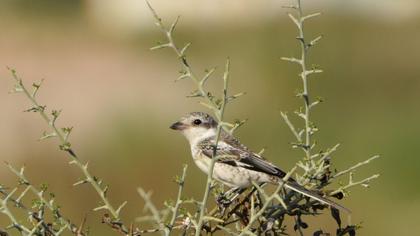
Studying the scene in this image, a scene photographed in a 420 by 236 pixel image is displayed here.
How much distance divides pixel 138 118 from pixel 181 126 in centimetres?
687

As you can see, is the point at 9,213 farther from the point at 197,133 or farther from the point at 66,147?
→ the point at 197,133

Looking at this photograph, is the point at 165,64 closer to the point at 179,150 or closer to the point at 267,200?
the point at 179,150

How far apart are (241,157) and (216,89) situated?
994 centimetres

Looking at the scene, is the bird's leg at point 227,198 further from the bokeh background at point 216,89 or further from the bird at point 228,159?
the bokeh background at point 216,89

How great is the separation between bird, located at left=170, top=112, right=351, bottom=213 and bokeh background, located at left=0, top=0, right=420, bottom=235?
10.8ft

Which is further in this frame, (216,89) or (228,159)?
(216,89)

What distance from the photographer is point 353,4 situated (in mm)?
19047

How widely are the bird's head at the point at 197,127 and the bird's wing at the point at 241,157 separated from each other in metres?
0.19

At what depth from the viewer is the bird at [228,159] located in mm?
4176

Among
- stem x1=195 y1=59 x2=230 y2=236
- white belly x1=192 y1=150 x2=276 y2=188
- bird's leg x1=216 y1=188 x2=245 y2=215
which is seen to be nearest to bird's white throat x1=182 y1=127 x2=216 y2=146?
white belly x1=192 y1=150 x2=276 y2=188

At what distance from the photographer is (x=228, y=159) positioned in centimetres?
412

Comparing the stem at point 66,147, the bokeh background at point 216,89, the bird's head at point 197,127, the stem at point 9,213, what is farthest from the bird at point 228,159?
the bokeh background at point 216,89

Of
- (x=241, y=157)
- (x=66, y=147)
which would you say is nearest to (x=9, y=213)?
(x=66, y=147)

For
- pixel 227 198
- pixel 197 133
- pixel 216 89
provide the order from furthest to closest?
pixel 216 89 → pixel 197 133 → pixel 227 198
